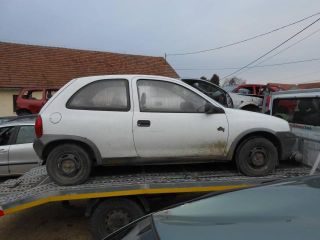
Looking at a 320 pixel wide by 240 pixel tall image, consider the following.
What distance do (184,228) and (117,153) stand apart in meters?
3.21

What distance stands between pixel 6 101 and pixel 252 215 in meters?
Result: 24.0

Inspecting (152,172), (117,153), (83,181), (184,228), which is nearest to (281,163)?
(152,172)

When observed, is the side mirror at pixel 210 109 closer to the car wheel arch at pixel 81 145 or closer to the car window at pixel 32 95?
the car wheel arch at pixel 81 145

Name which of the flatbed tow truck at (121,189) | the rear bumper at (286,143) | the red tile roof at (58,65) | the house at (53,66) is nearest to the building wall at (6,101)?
the house at (53,66)

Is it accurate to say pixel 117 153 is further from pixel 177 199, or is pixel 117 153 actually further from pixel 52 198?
pixel 177 199

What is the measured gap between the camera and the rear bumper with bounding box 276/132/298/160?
5609mm

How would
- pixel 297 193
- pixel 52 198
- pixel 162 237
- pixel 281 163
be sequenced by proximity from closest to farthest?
pixel 162 237 → pixel 297 193 → pixel 52 198 → pixel 281 163

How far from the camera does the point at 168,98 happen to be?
5477mm

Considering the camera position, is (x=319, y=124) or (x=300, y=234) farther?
(x=319, y=124)

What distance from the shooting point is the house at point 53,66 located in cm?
2452

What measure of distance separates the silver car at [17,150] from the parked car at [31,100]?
7737 mm

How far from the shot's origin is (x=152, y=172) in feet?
18.4

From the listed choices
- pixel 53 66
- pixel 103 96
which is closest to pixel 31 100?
pixel 53 66

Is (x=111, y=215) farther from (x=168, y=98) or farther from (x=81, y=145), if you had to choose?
(x=168, y=98)
